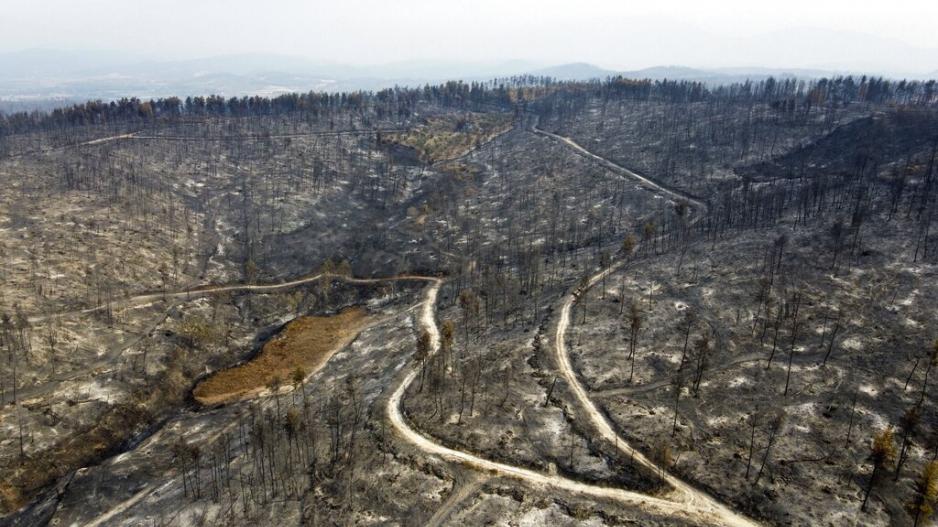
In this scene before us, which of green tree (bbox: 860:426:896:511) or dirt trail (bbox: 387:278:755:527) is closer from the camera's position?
green tree (bbox: 860:426:896:511)

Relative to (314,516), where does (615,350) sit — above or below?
above

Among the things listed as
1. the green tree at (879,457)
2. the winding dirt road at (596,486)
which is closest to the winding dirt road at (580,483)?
the winding dirt road at (596,486)

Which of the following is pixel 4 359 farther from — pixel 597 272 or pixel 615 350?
pixel 597 272

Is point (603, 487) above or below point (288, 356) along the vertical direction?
above

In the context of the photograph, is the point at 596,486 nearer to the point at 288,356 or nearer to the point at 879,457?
the point at 879,457

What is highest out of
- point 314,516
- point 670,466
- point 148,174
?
point 148,174

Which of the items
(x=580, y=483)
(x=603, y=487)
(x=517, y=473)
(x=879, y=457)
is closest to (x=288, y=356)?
(x=517, y=473)

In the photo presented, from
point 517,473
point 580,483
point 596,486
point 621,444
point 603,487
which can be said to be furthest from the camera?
point 621,444

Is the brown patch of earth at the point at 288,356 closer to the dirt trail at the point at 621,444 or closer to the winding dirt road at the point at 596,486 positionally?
the winding dirt road at the point at 596,486

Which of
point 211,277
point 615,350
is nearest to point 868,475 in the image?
point 615,350

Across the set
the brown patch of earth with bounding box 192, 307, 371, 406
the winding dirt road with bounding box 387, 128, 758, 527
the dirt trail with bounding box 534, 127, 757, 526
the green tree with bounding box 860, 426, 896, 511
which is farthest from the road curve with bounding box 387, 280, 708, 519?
the brown patch of earth with bounding box 192, 307, 371, 406

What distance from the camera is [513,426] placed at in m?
77.5

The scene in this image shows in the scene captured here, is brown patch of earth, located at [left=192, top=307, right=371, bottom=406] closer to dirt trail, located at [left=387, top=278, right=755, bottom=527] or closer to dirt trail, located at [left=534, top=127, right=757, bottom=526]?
dirt trail, located at [left=387, top=278, right=755, bottom=527]

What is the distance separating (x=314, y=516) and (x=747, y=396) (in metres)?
65.1
